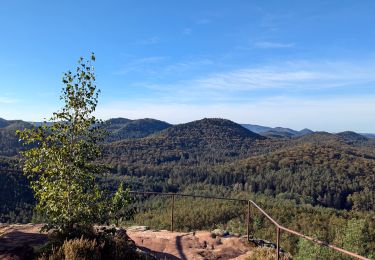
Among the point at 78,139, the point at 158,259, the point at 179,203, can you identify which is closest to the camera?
the point at 78,139

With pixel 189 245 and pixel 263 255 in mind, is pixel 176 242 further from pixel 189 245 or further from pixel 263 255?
pixel 263 255

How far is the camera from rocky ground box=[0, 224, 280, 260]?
9.61 meters

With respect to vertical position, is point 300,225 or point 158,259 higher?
point 158,259

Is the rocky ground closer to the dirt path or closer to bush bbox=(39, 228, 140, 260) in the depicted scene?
the dirt path

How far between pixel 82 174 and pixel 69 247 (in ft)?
5.23

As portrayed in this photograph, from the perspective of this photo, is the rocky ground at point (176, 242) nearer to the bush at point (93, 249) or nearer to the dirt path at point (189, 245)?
the dirt path at point (189, 245)

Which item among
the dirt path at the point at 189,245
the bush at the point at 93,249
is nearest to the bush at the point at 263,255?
the dirt path at the point at 189,245

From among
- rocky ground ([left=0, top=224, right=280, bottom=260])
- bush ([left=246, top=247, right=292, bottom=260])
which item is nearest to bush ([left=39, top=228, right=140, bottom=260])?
rocky ground ([left=0, top=224, right=280, bottom=260])

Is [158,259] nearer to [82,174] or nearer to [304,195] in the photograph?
[82,174]

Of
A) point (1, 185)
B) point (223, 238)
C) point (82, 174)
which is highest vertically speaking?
point (82, 174)

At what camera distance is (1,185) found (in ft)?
265

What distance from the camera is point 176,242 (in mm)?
12031

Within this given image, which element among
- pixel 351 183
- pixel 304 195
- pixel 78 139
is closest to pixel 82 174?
pixel 78 139

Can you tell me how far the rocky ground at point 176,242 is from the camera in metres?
9.61
